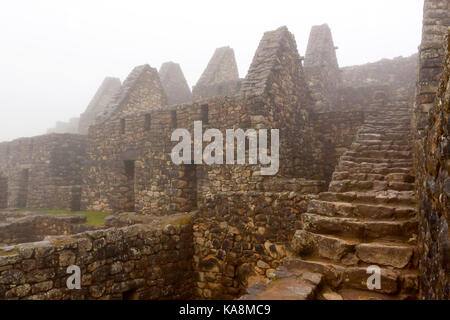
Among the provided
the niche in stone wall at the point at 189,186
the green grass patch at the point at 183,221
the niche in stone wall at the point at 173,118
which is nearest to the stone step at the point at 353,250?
the green grass patch at the point at 183,221

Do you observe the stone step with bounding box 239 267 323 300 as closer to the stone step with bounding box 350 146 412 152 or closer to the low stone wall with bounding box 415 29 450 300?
the low stone wall with bounding box 415 29 450 300

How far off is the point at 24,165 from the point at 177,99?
11.6 metres

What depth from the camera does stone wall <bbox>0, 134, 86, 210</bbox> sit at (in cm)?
1725

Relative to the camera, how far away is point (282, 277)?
3883mm

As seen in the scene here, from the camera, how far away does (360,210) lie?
482cm

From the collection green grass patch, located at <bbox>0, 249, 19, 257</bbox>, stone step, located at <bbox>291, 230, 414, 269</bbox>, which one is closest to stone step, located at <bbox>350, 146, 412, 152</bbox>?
stone step, located at <bbox>291, 230, 414, 269</bbox>

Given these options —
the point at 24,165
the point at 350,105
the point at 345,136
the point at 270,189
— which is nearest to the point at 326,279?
the point at 270,189

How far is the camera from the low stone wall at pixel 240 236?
6.10m

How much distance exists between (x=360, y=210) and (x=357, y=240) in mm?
631

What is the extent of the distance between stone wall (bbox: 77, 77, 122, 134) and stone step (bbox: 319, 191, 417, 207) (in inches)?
1022

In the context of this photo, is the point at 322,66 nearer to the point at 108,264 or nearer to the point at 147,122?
the point at 147,122

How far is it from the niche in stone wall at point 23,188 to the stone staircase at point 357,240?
774 inches

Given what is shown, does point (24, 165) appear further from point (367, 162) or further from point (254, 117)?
point (367, 162)

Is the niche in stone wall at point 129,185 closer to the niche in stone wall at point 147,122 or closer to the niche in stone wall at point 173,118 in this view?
the niche in stone wall at point 147,122
